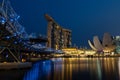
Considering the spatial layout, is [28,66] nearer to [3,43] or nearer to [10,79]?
[3,43]

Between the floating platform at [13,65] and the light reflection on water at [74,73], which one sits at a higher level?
the floating platform at [13,65]

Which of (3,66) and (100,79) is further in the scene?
(3,66)

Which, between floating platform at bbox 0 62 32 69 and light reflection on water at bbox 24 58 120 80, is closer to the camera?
light reflection on water at bbox 24 58 120 80

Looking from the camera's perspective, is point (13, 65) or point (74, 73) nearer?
point (74, 73)

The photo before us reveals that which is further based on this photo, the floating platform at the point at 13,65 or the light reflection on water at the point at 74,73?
the floating platform at the point at 13,65

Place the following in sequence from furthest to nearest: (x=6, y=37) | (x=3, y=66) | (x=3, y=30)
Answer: (x=6, y=37)
(x=3, y=30)
(x=3, y=66)

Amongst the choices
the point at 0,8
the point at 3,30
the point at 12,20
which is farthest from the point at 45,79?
the point at 12,20

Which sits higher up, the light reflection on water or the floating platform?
the floating platform

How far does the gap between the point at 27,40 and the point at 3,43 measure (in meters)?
33.2

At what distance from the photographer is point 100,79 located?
109 ft

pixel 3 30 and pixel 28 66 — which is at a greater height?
pixel 3 30

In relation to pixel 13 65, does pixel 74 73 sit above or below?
below

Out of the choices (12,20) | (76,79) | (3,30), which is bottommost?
(76,79)

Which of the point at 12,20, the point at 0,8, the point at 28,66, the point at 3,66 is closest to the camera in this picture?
the point at 3,66
